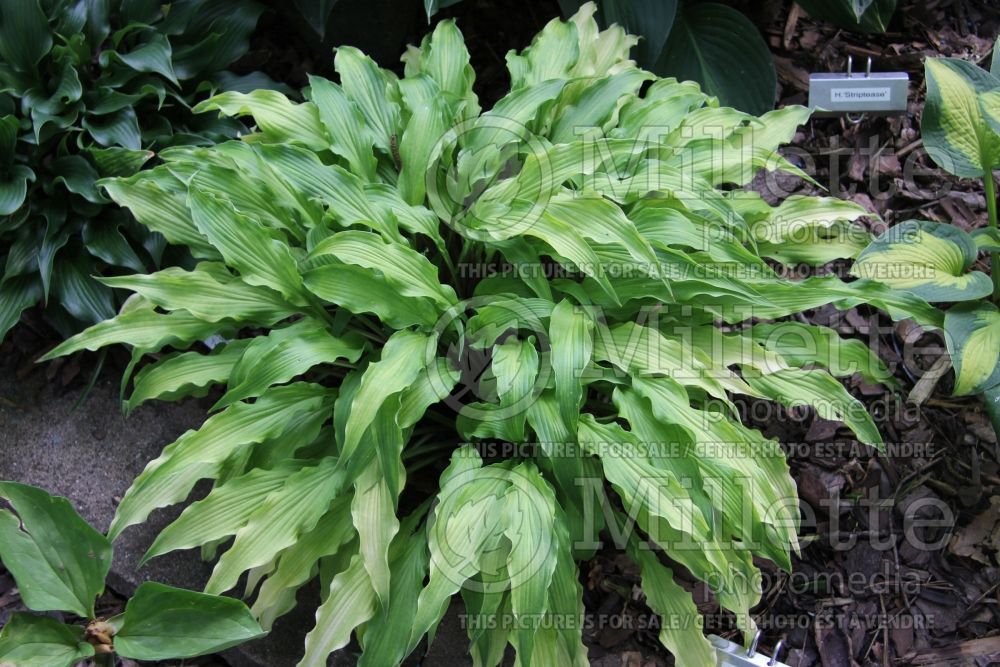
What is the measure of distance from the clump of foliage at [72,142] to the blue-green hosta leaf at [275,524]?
805mm

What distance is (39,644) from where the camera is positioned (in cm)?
150

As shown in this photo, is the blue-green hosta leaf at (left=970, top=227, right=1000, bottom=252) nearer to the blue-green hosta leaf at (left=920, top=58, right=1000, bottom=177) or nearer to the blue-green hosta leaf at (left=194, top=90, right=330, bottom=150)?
the blue-green hosta leaf at (left=920, top=58, right=1000, bottom=177)

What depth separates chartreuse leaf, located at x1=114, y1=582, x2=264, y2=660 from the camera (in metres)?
1.50

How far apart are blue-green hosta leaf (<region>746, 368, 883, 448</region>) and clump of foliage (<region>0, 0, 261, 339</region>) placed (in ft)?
4.66

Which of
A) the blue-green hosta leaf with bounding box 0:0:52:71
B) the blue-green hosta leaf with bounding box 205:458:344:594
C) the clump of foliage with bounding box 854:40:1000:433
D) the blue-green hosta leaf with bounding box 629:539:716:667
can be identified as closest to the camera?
the blue-green hosta leaf with bounding box 205:458:344:594

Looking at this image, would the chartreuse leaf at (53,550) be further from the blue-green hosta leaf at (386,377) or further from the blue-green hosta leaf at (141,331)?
the blue-green hosta leaf at (386,377)

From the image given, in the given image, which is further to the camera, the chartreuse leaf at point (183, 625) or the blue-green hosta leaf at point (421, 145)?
the blue-green hosta leaf at point (421, 145)

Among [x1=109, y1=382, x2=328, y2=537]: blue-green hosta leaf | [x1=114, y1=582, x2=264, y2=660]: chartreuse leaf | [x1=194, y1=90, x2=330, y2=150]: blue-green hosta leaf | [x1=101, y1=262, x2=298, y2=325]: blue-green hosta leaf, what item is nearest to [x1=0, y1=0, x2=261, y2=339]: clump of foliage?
[x1=194, y1=90, x2=330, y2=150]: blue-green hosta leaf

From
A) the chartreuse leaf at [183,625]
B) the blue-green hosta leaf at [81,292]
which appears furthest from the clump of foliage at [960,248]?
the blue-green hosta leaf at [81,292]

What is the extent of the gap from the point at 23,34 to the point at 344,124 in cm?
85

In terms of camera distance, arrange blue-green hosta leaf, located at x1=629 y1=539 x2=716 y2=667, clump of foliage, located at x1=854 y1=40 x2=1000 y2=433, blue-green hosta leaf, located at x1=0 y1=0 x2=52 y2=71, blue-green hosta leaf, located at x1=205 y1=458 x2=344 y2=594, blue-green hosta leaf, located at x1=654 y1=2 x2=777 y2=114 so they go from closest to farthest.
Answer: blue-green hosta leaf, located at x1=205 y1=458 x2=344 y2=594, blue-green hosta leaf, located at x1=629 y1=539 x2=716 y2=667, clump of foliage, located at x1=854 y1=40 x2=1000 y2=433, blue-green hosta leaf, located at x1=0 y1=0 x2=52 y2=71, blue-green hosta leaf, located at x1=654 y1=2 x2=777 y2=114

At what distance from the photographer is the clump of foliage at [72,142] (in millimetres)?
2098

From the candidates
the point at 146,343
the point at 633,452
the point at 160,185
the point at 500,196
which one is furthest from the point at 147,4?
the point at 633,452

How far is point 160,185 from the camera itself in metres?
1.88
